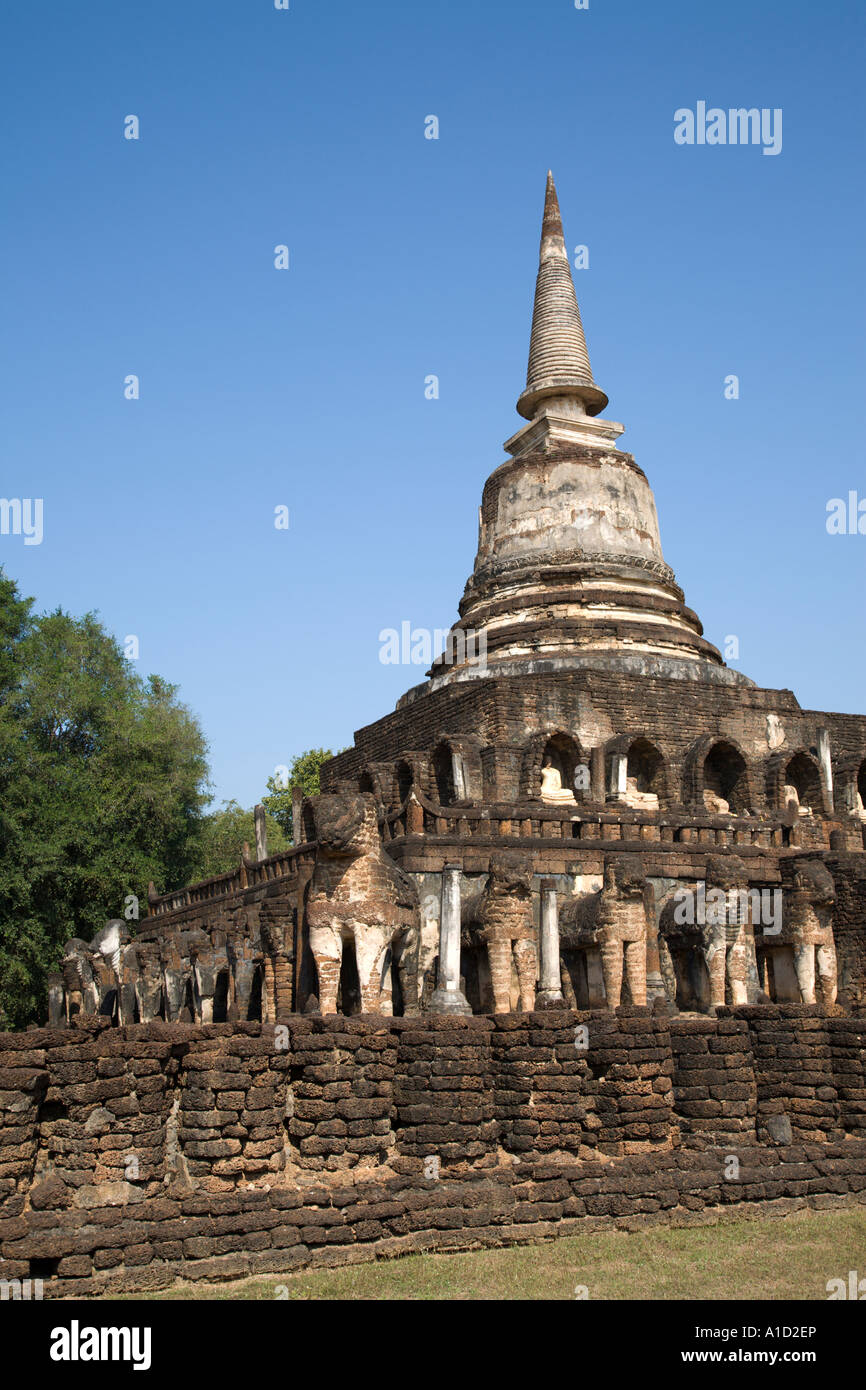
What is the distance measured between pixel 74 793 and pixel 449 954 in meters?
18.8

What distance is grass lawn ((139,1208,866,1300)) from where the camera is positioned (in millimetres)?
8344

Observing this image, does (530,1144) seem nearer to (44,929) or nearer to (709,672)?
(709,672)

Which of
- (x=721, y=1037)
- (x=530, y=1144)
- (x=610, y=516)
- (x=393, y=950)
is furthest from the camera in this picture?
(x=610, y=516)

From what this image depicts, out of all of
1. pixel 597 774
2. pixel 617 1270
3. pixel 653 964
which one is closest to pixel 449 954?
pixel 653 964

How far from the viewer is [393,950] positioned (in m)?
14.9

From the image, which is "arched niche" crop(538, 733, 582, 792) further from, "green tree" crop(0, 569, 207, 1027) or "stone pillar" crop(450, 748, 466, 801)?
"green tree" crop(0, 569, 207, 1027)

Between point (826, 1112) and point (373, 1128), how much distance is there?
477cm

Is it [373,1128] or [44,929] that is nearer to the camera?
[373,1128]

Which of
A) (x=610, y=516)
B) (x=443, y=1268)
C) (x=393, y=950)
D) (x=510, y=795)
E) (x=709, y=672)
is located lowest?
(x=443, y=1268)

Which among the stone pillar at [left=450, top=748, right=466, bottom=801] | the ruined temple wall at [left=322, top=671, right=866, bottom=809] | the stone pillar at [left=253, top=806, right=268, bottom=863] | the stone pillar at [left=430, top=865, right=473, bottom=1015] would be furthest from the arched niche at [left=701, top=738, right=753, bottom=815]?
the stone pillar at [left=253, top=806, right=268, bottom=863]

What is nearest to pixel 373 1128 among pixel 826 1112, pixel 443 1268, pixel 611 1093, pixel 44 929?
pixel 443 1268

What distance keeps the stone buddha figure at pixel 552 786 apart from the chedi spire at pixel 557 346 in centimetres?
1090

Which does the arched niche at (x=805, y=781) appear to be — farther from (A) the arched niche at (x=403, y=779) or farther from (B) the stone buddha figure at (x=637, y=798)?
(A) the arched niche at (x=403, y=779)

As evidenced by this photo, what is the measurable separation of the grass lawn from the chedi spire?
72.9 feet
